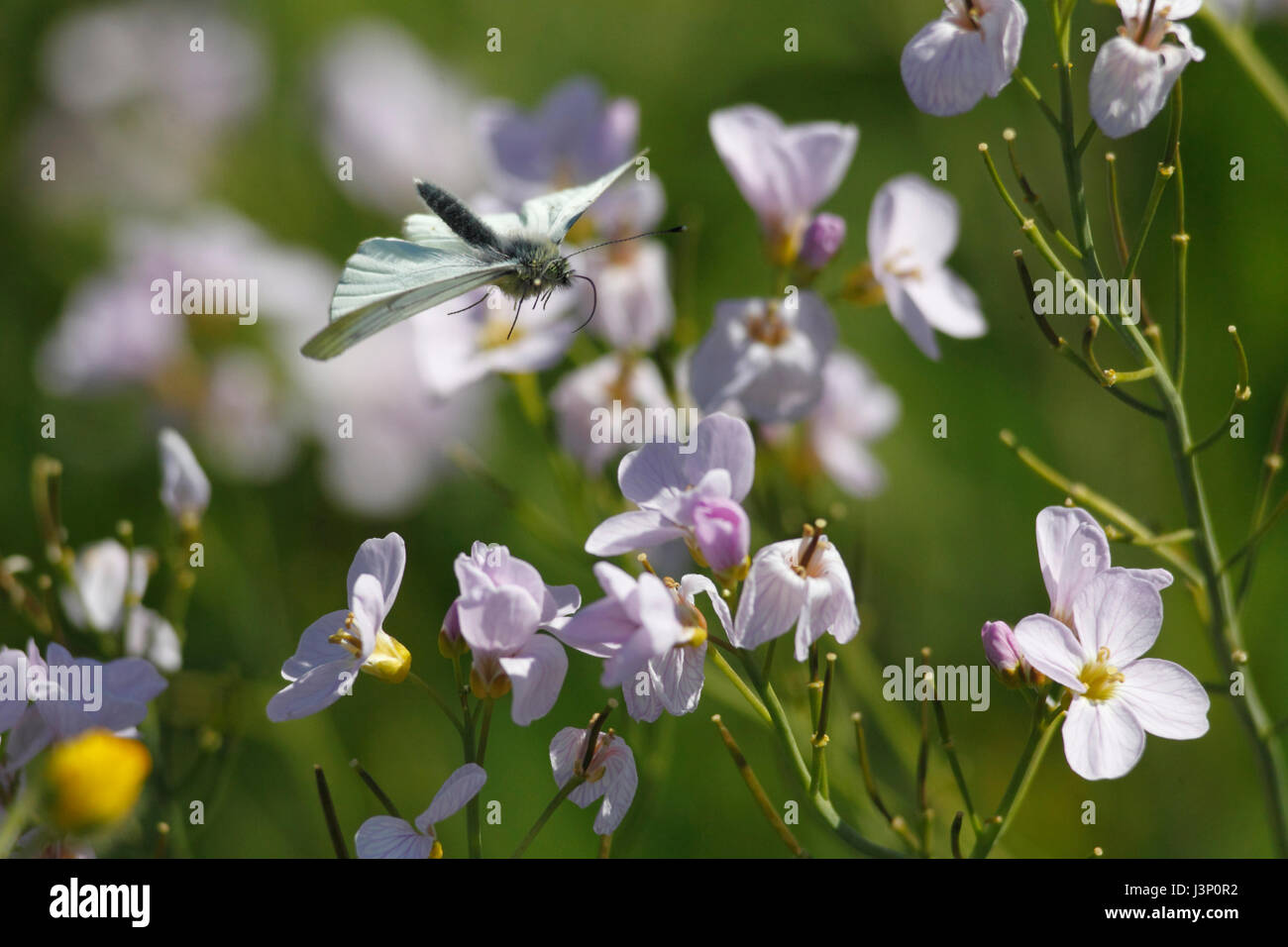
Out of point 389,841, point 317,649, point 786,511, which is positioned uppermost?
point 786,511

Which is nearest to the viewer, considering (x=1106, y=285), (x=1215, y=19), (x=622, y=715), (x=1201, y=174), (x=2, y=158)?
(x=1106, y=285)

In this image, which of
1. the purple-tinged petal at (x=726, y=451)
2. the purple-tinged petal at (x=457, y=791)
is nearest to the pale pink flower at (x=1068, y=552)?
the purple-tinged petal at (x=726, y=451)

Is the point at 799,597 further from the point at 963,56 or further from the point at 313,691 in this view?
the point at 963,56

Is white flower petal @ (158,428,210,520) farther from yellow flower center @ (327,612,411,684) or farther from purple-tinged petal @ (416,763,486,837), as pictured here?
purple-tinged petal @ (416,763,486,837)

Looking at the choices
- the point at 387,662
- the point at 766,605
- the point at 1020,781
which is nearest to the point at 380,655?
the point at 387,662

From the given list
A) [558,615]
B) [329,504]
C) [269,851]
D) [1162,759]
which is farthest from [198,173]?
[1162,759]

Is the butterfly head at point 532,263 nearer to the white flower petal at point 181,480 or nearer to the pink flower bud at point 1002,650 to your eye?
the white flower petal at point 181,480

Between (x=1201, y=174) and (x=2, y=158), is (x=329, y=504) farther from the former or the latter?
(x=1201, y=174)
